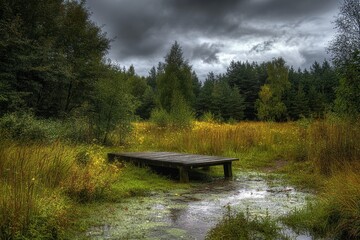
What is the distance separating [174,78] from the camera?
131 ft

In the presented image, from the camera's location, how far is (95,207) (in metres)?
5.58

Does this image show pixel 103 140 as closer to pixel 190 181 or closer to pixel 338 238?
pixel 190 181

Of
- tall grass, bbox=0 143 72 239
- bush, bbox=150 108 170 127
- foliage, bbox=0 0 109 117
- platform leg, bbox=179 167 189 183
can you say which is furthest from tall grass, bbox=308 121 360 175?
bush, bbox=150 108 170 127

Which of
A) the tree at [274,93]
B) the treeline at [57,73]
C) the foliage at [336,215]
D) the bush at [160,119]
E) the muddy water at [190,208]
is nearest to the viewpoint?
the foliage at [336,215]

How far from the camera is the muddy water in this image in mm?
4363

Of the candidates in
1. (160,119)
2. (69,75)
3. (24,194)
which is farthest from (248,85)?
(24,194)

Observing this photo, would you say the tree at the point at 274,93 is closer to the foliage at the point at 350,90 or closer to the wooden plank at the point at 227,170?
the foliage at the point at 350,90

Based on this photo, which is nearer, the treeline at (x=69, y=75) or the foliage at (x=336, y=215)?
the foliage at (x=336, y=215)

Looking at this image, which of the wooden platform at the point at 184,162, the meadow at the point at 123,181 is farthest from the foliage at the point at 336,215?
the wooden platform at the point at 184,162

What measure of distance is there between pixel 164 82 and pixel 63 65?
948 inches

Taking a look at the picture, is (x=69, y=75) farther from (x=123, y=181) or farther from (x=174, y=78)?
(x=174, y=78)

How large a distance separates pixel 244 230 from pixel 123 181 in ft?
13.6

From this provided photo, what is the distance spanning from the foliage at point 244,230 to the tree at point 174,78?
34909 millimetres

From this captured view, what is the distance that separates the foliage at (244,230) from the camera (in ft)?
13.1
